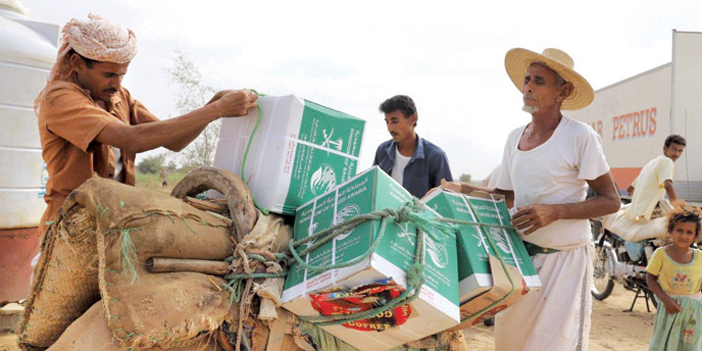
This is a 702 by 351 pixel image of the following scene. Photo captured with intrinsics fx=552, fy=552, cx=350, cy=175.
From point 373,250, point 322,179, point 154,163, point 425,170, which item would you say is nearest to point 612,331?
point 425,170

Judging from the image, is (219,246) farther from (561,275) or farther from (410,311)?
(561,275)

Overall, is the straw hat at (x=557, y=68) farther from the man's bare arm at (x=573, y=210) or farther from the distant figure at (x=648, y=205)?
the distant figure at (x=648, y=205)

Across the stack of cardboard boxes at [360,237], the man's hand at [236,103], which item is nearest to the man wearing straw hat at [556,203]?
the stack of cardboard boxes at [360,237]

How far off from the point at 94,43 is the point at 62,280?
932 millimetres

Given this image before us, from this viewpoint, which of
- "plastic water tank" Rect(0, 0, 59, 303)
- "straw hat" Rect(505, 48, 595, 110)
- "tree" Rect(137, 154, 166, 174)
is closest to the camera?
"straw hat" Rect(505, 48, 595, 110)

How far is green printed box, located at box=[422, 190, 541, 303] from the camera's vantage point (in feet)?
6.47

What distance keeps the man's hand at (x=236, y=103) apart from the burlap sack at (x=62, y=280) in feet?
2.08

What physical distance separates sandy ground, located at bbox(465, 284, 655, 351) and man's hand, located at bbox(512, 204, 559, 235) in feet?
11.2

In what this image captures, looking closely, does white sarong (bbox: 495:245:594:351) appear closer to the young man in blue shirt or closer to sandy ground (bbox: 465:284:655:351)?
the young man in blue shirt

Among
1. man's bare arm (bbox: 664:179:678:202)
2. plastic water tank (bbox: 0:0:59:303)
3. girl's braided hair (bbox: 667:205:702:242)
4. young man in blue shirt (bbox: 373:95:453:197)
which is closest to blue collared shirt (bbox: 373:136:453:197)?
young man in blue shirt (bbox: 373:95:453:197)

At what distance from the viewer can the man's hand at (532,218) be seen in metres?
2.38

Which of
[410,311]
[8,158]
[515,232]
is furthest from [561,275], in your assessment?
[8,158]

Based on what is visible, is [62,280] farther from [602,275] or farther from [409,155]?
[602,275]

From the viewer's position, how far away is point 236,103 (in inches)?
82.0
